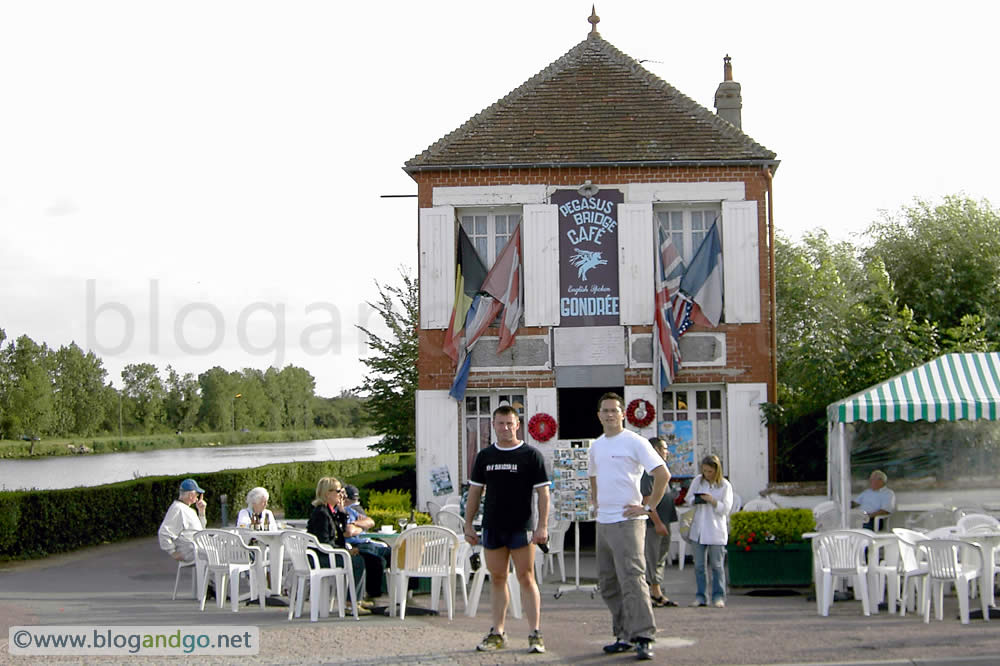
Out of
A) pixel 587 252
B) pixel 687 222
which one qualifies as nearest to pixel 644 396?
pixel 587 252

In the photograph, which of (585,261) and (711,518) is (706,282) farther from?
(711,518)

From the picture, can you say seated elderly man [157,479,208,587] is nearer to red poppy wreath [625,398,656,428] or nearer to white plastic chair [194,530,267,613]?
white plastic chair [194,530,267,613]

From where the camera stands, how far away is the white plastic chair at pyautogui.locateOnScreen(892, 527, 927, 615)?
11.1m

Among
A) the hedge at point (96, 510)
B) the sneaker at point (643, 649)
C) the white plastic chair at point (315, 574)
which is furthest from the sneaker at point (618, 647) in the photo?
the hedge at point (96, 510)

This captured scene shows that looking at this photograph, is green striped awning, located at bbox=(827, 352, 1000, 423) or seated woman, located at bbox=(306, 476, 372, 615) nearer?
seated woman, located at bbox=(306, 476, 372, 615)

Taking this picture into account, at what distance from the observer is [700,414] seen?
1838cm

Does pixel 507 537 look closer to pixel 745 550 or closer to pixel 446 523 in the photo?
pixel 745 550

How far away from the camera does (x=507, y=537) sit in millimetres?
8758

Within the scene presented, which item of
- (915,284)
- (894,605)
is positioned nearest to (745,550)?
(894,605)

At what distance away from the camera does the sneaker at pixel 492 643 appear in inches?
342

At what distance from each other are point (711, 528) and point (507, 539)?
151 inches

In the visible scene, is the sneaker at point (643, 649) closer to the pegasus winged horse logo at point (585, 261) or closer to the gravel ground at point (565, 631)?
the gravel ground at point (565, 631)

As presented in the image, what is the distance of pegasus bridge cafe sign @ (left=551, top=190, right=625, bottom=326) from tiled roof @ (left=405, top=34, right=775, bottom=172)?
0.64m

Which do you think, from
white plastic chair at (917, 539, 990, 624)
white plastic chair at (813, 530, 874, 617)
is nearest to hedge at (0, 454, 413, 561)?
white plastic chair at (813, 530, 874, 617)
